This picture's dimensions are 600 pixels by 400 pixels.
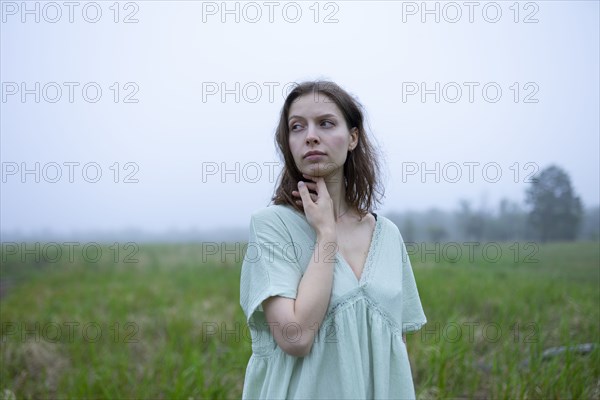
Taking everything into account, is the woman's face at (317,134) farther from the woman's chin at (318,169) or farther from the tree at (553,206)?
the tree at (553,206)

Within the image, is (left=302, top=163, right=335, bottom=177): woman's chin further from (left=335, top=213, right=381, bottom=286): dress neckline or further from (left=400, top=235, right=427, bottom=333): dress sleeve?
(left=400, top=235, right=427, bottom=333): dress sleeve

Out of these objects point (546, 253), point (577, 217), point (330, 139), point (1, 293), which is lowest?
point (1, 293)

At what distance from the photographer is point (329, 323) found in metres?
1.19

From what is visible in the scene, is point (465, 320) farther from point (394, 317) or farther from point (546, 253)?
point (394, 317)

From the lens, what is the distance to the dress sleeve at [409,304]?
1.44 metres

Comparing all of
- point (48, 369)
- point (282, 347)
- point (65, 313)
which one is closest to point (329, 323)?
point (282, 347)

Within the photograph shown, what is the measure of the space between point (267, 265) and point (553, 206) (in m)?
3.25

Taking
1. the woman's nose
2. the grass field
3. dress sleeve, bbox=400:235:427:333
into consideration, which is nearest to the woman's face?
the woman's nose

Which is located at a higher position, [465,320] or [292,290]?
[292,290]

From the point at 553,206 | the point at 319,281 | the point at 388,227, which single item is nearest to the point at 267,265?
the point at 319,281

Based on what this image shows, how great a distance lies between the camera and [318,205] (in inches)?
48.2

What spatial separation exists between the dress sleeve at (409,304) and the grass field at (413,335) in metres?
1.30

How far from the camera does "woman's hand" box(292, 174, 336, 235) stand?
1195mm

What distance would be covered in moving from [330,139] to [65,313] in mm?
5054
